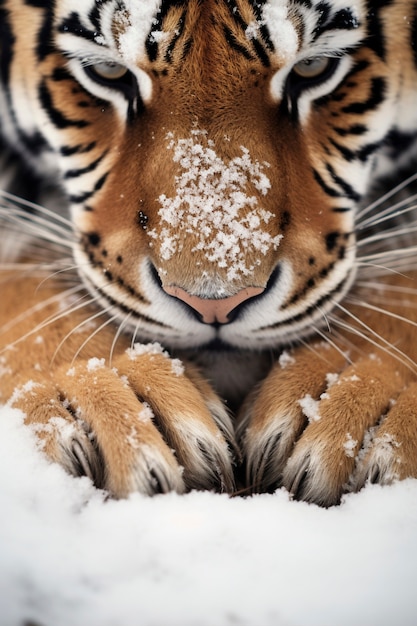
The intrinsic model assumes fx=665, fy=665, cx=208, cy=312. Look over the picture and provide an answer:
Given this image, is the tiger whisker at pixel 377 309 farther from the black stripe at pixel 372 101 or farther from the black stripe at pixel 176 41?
the black stripe at pixel 176 41

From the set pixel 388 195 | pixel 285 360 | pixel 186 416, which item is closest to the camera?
pixel 186 416

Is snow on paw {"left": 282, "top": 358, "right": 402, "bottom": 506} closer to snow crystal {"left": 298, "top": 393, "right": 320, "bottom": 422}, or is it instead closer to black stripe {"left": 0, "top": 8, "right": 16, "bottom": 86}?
snow crystal {"left": 298, "top": 393, "right": 320, "bottom": 422}

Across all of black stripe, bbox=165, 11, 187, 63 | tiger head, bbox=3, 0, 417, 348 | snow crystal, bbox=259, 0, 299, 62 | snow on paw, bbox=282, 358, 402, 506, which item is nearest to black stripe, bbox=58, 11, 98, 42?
tiger head, bbox=3, 0, 417, 348

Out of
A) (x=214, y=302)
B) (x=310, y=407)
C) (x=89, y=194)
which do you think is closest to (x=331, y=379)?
(x=310, y=407)

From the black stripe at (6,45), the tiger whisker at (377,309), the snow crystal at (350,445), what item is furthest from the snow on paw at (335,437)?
the black stripe at (6,45)

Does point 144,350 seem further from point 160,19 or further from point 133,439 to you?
point 160,19

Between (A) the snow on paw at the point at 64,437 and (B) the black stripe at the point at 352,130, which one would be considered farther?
(B) the black stripe at the point at 352,130

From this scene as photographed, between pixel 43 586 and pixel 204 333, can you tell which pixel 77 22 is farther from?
pixel 43 586
